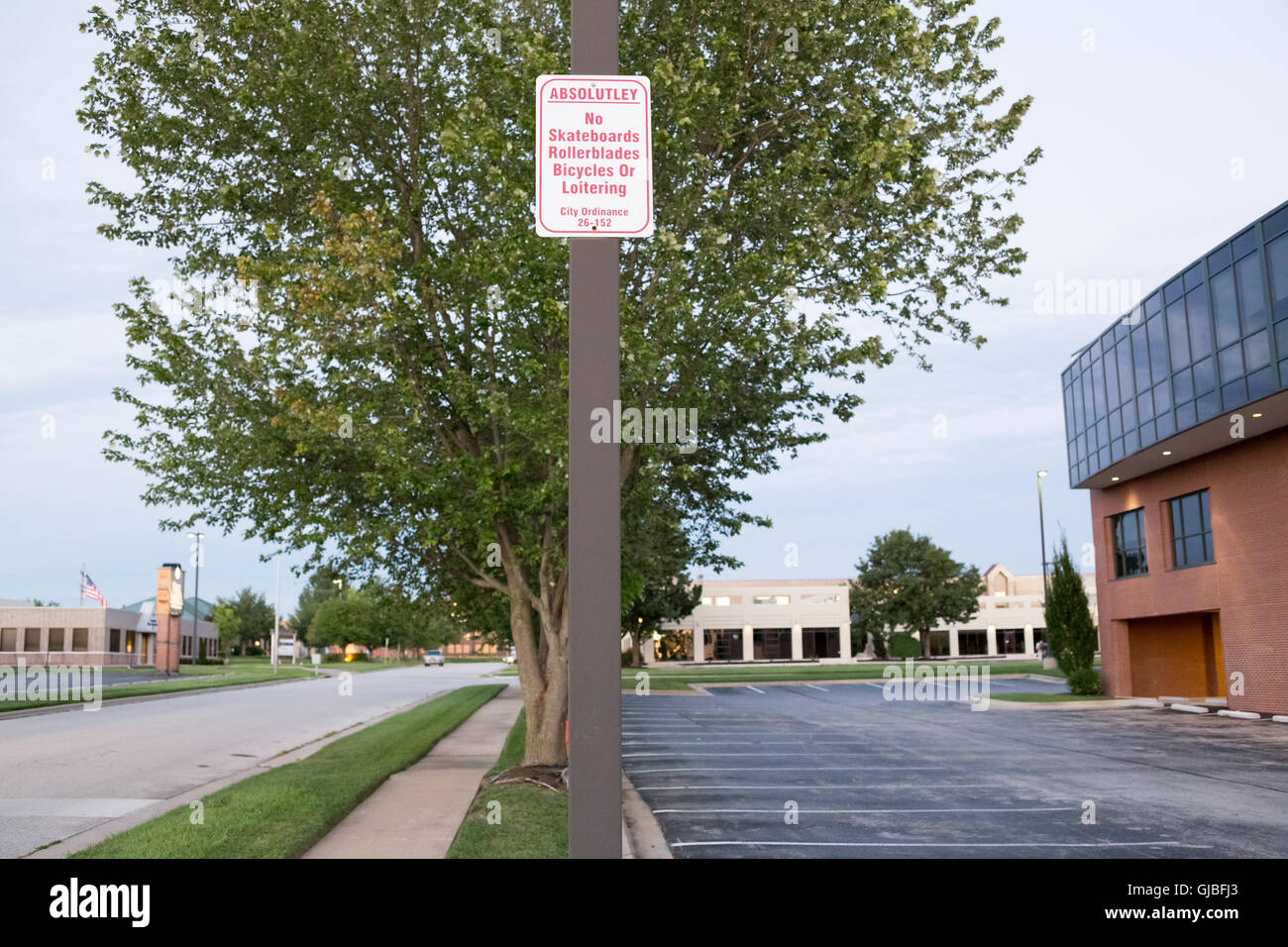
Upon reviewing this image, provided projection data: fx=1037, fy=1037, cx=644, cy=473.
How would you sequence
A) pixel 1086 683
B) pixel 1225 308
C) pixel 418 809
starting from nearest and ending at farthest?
pixel 418 809 → pixel 1225 308 → pixel 1086 683

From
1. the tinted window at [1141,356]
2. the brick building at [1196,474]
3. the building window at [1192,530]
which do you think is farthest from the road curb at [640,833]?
the building window at [1192,530]

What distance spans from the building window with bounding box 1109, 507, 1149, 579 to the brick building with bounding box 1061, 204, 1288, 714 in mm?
63

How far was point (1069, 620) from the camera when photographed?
3438cm

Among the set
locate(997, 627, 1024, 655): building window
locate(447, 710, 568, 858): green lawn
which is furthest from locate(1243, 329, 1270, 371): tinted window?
locate(997, 627, 1024, 655): building window

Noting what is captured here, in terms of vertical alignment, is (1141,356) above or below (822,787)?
above

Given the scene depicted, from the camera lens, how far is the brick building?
71.5 ft

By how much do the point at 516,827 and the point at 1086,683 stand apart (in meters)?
28.3

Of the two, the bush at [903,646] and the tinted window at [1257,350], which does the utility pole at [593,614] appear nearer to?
the tinted window at [1257,350]

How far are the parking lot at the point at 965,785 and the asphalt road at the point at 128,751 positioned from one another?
6128 millimetres

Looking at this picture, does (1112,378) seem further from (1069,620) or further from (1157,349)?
(1069,620)

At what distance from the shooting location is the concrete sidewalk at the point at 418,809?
29.0 feet

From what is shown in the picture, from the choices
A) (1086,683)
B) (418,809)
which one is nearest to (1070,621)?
(1086,683)
